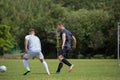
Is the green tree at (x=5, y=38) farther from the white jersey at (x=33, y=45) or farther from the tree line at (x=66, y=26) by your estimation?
the white jersey at (x=33, y=45)

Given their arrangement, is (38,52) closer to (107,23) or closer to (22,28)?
(107,23)

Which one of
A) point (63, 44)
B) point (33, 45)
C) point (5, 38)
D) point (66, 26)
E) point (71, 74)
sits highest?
point (33, 45)

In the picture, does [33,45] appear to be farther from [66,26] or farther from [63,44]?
[66,26]

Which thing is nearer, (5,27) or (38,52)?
(38,52)

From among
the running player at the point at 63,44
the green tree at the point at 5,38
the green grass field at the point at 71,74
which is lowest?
the green tree at the point at 5,38

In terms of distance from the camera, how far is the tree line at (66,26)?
70.8 metres

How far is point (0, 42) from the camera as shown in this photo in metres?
71.2

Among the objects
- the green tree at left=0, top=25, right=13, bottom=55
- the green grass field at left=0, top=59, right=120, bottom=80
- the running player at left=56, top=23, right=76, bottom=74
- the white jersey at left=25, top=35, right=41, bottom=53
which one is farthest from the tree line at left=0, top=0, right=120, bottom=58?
the white jersey at left=25, top=35, right=41, bottom=53

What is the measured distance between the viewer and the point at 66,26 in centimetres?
7675

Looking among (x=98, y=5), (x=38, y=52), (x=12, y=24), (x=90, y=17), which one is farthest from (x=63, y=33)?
(x=98, y=5)

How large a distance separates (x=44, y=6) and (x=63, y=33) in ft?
239

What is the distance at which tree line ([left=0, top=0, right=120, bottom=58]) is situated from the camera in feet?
Answer: 232

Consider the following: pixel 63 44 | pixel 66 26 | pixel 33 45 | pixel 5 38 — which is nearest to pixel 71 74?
pixel 63 44

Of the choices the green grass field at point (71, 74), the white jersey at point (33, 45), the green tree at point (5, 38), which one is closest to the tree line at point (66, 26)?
the green tree at point (5, 38)
